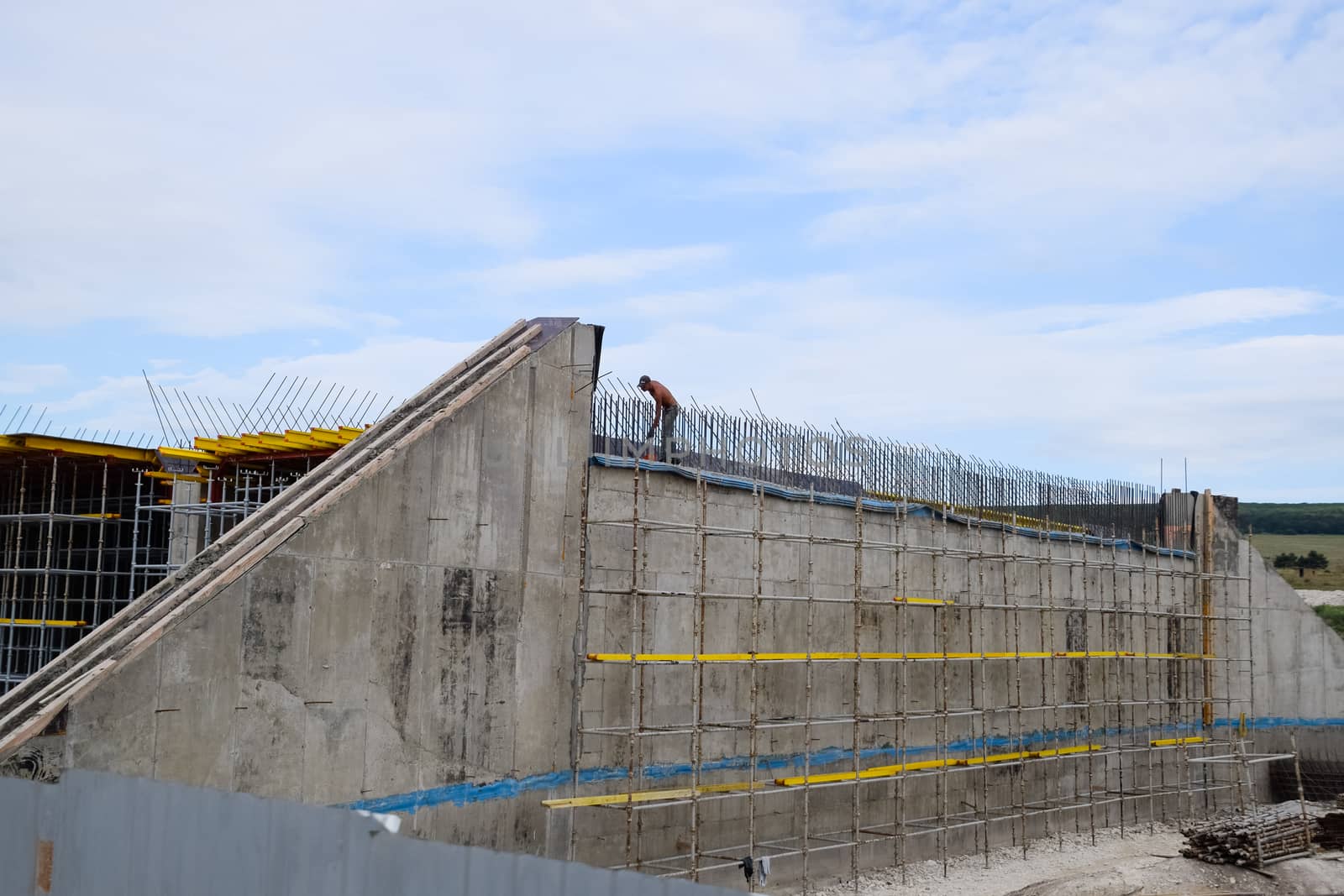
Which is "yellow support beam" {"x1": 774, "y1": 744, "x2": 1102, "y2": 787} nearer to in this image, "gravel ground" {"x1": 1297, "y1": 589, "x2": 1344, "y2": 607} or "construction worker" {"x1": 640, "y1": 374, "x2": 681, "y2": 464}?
"construction worker" {"x1": 640, "y1": 374, "x2": 681, "y2": 464}

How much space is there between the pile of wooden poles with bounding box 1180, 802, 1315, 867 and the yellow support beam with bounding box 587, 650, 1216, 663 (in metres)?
3.53

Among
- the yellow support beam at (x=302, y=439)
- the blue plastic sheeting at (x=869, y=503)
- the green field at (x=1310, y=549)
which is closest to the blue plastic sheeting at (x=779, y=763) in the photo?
the blue plastic sheeting at (x=869, y=503)

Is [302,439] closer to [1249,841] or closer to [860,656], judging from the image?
[860,656]

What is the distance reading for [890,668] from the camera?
1966 centimetres

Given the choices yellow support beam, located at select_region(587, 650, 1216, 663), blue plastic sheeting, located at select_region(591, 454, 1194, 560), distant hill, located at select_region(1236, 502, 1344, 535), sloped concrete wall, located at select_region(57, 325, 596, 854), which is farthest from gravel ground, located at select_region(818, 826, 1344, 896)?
distant hill, located at select_region(1236, 502, 1344, 535)

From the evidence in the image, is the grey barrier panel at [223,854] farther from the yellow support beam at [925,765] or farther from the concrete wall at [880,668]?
the yellow support beam at [925,765]

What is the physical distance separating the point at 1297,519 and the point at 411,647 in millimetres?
117887

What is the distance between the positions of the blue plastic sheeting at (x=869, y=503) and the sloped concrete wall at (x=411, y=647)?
765mm

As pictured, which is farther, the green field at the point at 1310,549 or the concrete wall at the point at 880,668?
the green field at the point at 1310,549

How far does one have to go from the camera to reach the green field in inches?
2933

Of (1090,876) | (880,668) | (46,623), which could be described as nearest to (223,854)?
(46,623)

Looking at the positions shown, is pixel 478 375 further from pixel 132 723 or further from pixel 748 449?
pixel 132 723

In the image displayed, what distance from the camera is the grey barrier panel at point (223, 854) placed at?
6320mm

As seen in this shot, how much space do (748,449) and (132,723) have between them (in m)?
9.30
